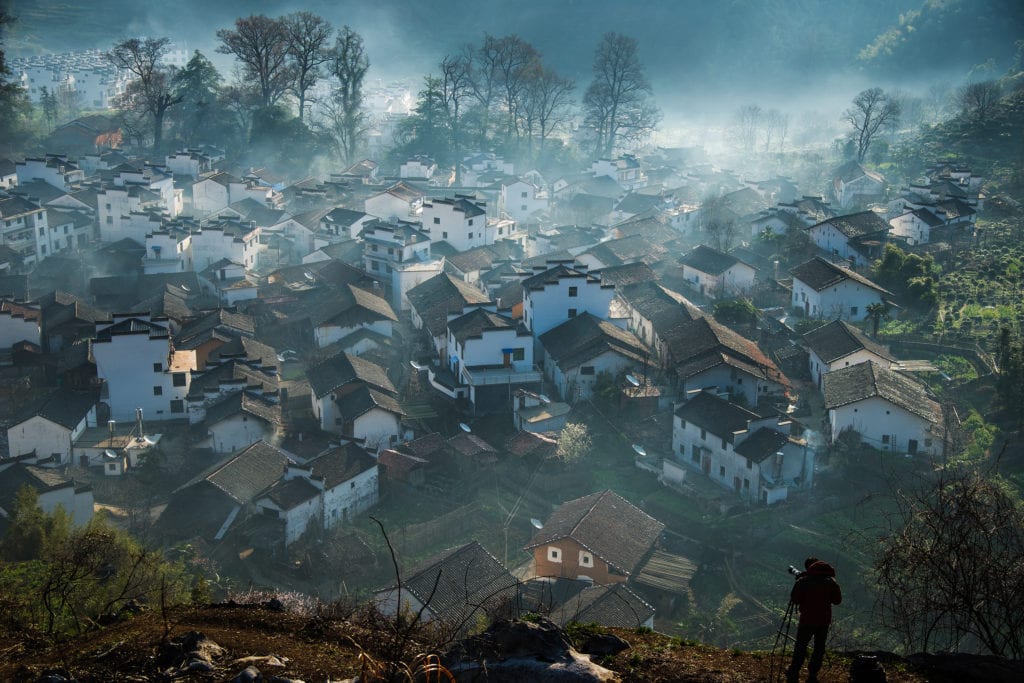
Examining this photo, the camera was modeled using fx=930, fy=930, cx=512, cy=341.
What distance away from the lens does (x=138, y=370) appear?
17328mm

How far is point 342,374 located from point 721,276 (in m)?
10.3

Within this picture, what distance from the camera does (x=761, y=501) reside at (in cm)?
1495

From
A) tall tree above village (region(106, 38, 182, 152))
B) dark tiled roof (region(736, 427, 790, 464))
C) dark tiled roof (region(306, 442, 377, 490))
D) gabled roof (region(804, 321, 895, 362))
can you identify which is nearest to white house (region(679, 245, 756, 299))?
gabled roof (region(804, 321, 895, 362))

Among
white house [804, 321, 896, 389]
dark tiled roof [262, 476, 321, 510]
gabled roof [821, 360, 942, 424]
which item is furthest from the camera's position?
white house [804, 321, 896, 389]

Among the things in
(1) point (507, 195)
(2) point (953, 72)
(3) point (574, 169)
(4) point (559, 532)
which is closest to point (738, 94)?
(2) point (953, 72)

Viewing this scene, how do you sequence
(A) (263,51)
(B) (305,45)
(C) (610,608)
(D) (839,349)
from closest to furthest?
(C) (610,608) < (D) (839,349) < (B) (305,45) < (A) (263,51)

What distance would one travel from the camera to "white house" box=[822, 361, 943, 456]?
→ 15.7 m

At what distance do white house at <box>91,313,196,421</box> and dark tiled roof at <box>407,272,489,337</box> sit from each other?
5247mm

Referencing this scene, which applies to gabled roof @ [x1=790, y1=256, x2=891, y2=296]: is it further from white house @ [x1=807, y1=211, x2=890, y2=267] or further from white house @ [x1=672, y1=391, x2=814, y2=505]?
white house @ [x1=672, y1=391, x2=814, y2=505]

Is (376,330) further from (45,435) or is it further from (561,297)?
(45,435)

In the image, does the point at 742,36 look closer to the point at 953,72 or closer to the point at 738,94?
the point at 738,94

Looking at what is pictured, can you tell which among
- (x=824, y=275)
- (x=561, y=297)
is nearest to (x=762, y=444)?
(x=561, y=297)

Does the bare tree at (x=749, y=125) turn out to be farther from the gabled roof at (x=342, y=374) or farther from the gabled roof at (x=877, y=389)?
the gabled roof at (x=342, y=374)

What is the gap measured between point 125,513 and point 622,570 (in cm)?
785
